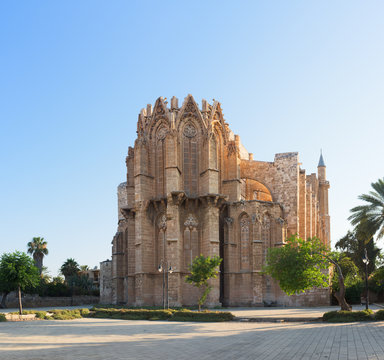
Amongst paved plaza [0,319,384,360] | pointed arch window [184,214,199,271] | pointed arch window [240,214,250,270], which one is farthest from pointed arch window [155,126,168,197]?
paved plaza [0,319,384,360]

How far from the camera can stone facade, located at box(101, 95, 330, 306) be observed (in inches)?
1373

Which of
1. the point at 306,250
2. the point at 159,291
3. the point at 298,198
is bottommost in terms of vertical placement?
the point at 159,291

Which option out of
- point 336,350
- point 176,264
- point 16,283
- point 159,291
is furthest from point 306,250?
point 16,283

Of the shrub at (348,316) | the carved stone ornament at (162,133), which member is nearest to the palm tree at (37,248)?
the carved stone ornament at (162,133)

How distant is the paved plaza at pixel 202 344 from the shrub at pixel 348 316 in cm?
168

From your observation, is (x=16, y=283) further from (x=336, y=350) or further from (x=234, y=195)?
(x=336, y=350)

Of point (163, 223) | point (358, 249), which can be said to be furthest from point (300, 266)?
point (358, 249)

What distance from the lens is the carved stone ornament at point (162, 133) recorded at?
37.2 meters

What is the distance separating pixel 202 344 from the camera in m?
13.4

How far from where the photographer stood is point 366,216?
99.6 ft

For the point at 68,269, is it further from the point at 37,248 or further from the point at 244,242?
the point at 244,242

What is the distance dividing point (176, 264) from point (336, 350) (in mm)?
22800

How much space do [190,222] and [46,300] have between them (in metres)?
25.5

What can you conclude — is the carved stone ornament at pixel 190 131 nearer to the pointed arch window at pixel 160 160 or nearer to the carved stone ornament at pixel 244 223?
the pointed arch window at pixel 160 160
